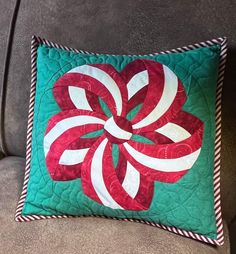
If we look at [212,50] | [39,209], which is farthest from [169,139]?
[39,209]

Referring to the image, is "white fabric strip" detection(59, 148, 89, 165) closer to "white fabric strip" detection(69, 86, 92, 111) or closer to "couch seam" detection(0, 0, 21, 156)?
"white fabric strip" detection(69, 86, 92, 111)

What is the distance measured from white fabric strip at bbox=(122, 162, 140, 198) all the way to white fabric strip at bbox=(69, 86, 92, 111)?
153 millimetres

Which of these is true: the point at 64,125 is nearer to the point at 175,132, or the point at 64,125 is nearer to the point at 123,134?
the point at 123,134

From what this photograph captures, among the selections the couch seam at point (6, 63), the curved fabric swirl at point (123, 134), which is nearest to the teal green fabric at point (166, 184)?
the curved fabric swirl at point (123, 134)

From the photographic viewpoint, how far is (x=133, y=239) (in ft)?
2.46

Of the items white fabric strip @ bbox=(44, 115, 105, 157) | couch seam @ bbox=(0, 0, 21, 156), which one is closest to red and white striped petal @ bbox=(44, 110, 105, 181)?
white fabric strip @ bbox=(44, 115, 105, 157)

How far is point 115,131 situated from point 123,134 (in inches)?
0.7

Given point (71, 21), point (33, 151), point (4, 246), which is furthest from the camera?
point (71, 21)

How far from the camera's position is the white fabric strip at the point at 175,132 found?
738mm

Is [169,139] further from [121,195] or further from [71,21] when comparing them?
Answer: [71,21]

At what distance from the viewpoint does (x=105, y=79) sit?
0.79 meters

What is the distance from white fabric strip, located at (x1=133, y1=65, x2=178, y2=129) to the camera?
750mm

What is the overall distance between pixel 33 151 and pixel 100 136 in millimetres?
166

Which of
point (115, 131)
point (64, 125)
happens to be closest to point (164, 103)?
point (115, 131)
